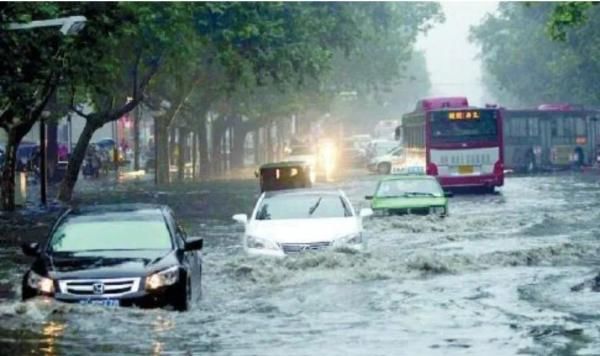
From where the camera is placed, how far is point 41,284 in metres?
17.2

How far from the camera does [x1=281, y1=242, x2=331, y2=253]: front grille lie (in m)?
23.0

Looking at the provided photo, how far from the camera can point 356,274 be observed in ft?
76.2

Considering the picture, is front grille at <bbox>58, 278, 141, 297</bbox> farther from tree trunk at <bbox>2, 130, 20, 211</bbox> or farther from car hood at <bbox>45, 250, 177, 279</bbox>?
tree trunk at <bbox>2, 130, 20, 211</bbox>

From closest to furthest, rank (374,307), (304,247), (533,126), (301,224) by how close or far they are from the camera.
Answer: (374,307)
(304,247)
(301,224)
(533,126)

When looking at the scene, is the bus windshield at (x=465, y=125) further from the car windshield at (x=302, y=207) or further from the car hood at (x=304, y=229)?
the car hood at (x=304, y=229)

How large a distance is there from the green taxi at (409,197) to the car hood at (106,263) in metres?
18.5

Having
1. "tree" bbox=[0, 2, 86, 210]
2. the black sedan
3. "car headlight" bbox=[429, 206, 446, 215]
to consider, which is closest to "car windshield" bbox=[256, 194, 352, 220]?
the black sedan

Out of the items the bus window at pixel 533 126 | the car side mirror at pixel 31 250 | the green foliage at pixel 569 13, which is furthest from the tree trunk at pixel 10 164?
the bus window at pixel 533 126

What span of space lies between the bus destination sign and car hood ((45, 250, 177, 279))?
34479 mm

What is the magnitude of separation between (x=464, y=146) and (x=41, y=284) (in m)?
35.5

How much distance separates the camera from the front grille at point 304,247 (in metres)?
23.0

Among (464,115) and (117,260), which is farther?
(464,115)

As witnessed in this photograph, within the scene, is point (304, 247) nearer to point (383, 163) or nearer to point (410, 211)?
point (410, 211)

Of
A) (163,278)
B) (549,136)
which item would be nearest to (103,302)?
(163,278)
